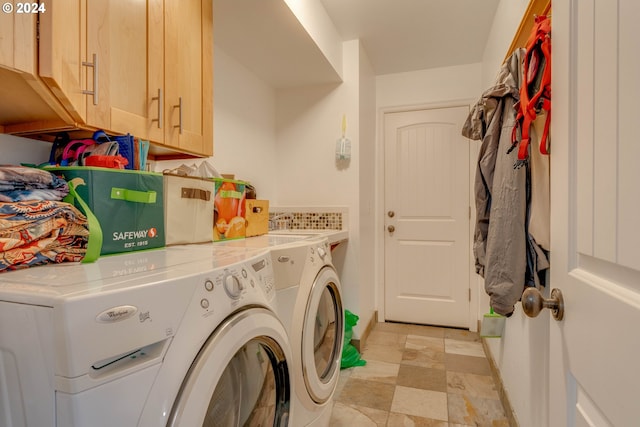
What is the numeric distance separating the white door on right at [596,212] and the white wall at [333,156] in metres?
1.84

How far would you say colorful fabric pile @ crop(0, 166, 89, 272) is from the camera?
71 cm

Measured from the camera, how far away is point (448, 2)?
2.08 meters

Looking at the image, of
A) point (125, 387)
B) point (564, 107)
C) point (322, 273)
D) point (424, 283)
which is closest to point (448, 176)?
point (424, 283)

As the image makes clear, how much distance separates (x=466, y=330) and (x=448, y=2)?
2.57 meters

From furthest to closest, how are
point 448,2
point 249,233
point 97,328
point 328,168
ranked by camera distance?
1. point 328,168
2. point 448,2
3. point 249,233
4. point 97,328

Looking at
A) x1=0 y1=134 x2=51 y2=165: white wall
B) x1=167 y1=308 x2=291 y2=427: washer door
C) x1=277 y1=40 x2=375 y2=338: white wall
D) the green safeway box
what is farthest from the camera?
x1=277 y1=40 x2=375 y2=338: white wall

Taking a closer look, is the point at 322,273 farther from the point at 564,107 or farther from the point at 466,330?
the point at 466,330

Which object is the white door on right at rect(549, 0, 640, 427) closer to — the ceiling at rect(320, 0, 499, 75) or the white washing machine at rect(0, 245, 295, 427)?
the white washing machine at rect(0, 245, 295, 427)

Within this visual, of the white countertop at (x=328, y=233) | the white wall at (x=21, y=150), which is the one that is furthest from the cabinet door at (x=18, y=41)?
the white countertop at (x=328, y=233)

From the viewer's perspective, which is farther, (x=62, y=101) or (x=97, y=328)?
(x=62, y=101)

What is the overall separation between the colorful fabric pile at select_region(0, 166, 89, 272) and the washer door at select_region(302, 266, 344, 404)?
29.9 inches

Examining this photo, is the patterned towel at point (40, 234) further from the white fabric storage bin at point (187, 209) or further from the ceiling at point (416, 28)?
the ceiling at point (416, 28)

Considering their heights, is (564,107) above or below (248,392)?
above

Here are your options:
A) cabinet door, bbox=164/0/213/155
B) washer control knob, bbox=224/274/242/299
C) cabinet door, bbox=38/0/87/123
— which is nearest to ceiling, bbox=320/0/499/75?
cabinet door, bbox=164/0/213/155
